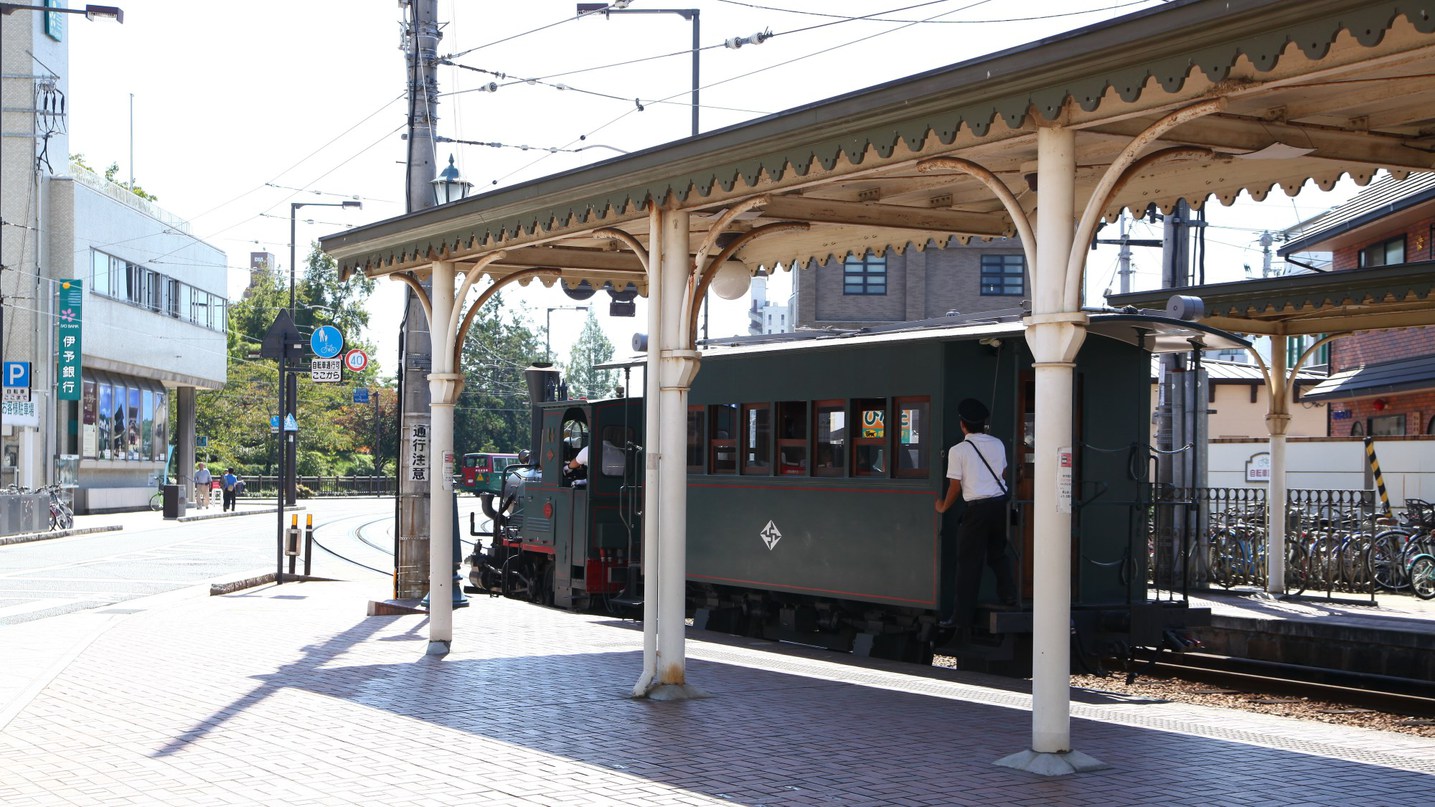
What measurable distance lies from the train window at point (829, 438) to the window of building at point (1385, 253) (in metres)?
18.8

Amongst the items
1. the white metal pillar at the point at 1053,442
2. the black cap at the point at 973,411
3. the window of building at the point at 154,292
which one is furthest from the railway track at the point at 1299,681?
the window of building at the point at 154,292

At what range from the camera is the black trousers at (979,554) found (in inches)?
470

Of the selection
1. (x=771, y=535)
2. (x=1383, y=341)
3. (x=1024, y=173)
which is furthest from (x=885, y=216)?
(x=1383, y=341)

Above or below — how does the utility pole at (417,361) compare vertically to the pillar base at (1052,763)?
above

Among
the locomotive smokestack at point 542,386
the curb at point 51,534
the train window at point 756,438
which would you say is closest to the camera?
the train window at point 756,438

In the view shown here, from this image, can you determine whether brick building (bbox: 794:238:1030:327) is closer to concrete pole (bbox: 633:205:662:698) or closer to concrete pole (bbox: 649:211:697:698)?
concrete pole (bbox: 633:205:662:698)

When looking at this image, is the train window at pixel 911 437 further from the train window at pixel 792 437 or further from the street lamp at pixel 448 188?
the street lamp at pixel 448 188

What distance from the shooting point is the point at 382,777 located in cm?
806

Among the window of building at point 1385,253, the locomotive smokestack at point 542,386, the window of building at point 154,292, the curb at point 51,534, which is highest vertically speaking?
the window of building at point 154,292

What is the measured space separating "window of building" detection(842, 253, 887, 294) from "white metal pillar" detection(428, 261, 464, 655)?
37.7 m

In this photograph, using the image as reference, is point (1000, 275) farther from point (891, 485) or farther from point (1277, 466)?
point (891, 485)

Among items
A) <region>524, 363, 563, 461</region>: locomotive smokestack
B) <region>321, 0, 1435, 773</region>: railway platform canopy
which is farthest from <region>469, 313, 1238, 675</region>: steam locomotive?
<region>524, 363, 563, 461</region>: locomotive smokestack

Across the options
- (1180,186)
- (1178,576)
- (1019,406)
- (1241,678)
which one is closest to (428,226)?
(1019,406)

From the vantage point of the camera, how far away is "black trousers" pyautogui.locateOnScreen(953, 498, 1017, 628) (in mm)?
11945
